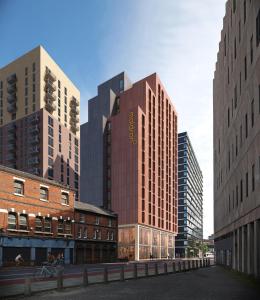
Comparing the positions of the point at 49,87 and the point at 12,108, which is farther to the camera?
the point at 12,108

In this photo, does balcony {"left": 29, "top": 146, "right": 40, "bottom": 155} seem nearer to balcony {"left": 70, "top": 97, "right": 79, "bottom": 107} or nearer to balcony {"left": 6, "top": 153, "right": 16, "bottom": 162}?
balcony {"left": 6, "top": 153, "right": 16, "bottom": 162}

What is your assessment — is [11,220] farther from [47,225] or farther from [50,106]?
[50,106]

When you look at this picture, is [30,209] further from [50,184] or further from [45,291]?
[45,291]

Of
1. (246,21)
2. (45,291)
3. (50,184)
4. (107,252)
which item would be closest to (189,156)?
(107,252)

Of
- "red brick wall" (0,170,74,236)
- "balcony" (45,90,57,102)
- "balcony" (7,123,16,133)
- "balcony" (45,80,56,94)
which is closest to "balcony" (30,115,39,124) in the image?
"balcony" (45,90,57,102)

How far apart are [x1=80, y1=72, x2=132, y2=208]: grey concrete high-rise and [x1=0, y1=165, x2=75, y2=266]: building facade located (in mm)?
47951

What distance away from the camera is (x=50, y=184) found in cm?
5209

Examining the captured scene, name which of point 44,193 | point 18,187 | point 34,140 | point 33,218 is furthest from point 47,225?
point 34,140

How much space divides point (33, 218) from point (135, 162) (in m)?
46.8

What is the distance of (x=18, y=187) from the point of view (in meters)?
46.5

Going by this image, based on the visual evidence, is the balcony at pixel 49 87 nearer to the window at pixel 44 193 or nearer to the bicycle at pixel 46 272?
the window at pixel 44 193

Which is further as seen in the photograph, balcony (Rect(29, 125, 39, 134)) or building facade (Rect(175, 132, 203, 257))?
building facade (Rect(175, 132, 203, 257))

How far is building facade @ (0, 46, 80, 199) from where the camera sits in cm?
10888

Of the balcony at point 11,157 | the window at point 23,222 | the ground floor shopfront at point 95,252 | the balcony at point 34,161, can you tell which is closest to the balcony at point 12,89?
the balcony at point 11,157
